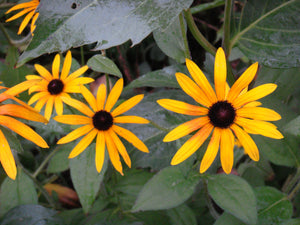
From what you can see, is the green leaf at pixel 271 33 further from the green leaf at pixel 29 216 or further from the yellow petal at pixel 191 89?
the green leaf at pixel 29 216

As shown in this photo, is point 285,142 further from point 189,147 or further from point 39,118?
point 39,118

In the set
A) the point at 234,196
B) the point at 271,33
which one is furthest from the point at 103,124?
the point at 271,33

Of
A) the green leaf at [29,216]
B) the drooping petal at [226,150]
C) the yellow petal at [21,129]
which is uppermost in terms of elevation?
the yellow petal at [21,129]

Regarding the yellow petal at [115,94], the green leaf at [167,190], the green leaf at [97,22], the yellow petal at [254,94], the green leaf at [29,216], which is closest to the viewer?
the green leaf at [97,22]

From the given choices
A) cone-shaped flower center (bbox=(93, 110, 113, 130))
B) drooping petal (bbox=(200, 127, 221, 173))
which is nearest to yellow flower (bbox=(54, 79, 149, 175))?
cone-shaped flower center (bbox=(93, 110, 113, 130))

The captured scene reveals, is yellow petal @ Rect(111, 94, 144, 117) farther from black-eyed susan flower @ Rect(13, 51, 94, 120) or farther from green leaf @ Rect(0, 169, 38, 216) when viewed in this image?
green leaf @ Rect(0, 169, 38, 216)

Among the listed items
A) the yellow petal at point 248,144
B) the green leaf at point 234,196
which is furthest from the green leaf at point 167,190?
the yellow petal at point 248,144

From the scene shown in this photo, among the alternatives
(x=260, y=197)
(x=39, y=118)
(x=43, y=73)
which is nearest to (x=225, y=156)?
(x=260, y=197)
